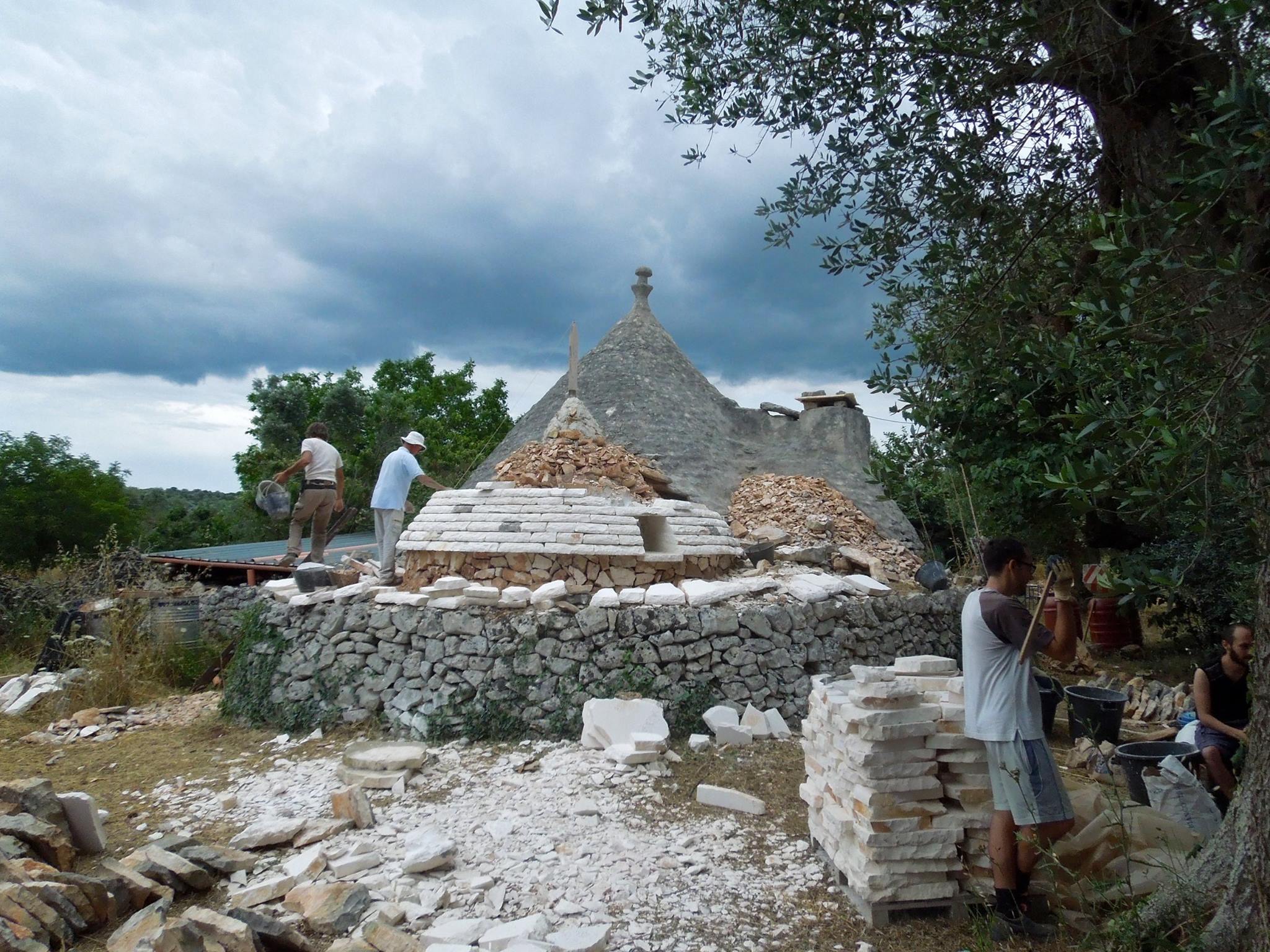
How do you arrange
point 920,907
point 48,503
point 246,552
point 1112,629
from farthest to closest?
point 48,503
point 246,552
point 1112,629
point 920,907

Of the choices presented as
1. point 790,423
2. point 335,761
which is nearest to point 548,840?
point 335,761

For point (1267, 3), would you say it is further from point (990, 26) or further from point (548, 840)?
point (548, 840)

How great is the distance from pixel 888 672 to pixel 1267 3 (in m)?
3.31

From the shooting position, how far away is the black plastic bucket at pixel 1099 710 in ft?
21.6

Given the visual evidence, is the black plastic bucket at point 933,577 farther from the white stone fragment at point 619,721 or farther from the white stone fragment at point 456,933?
the white stone fragment at point 456,933

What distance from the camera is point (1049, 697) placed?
6262mm

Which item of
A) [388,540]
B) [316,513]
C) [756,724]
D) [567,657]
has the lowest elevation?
[756,724]

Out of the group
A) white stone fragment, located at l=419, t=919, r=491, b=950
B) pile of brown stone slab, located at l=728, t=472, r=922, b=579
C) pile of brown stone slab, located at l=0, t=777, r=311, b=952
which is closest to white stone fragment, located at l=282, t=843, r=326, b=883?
pile of brown stone slab, located at l=0, t=777, r=311, b=952

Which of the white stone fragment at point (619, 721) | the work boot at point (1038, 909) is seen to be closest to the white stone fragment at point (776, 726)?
the white stone fragment at point (619, 721)

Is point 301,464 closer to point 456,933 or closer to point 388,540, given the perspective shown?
point 388,540

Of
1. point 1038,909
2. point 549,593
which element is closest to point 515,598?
point 549,593

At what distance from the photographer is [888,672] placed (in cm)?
448

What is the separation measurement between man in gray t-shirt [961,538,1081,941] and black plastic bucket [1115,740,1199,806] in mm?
1955

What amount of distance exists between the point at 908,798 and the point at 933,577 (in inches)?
216
